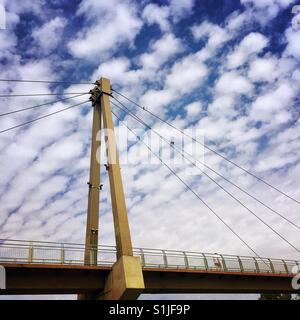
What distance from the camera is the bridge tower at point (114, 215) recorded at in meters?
19.8

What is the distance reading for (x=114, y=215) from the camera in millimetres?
23203

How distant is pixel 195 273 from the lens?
83.1 ft

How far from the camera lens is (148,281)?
23297 mm

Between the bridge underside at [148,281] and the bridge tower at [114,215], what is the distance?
923 mm

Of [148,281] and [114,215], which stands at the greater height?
[114,215]

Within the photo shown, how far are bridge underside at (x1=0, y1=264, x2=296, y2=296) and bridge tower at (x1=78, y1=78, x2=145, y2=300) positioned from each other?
923mm

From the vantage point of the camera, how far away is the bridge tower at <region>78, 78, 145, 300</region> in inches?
778

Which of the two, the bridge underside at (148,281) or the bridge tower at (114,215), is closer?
the bridge underside at (148,281)

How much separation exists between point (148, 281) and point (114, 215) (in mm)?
5146
